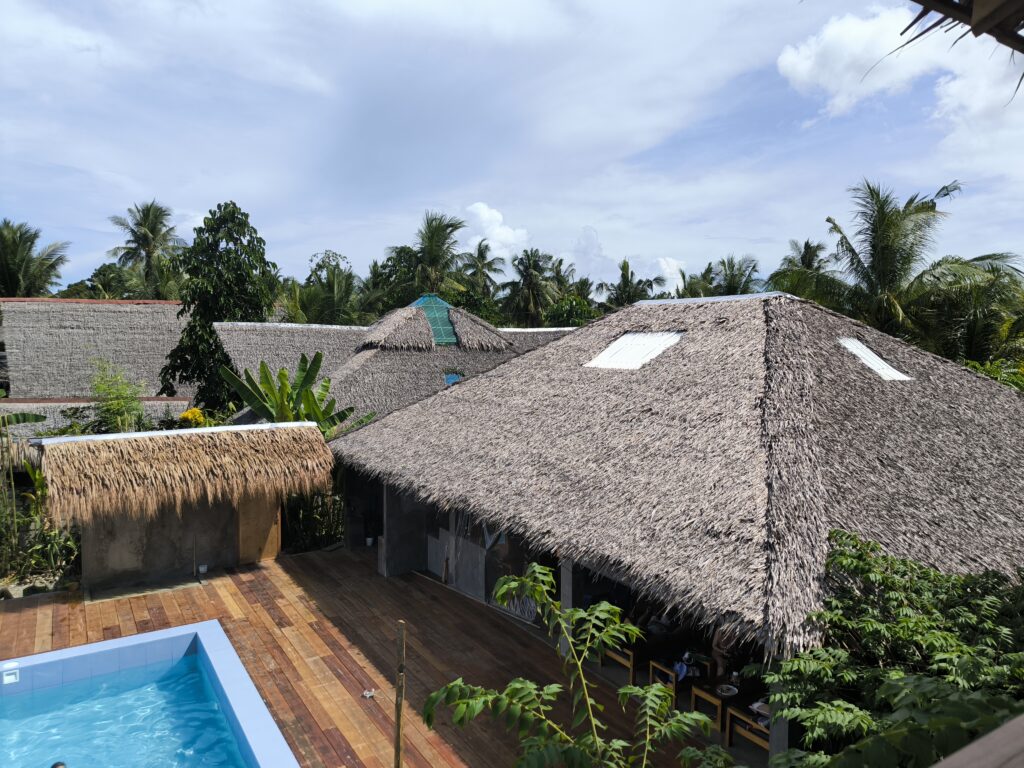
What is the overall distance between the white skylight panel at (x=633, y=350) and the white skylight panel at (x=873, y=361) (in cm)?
204

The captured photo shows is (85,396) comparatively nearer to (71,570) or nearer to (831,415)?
(71,570)

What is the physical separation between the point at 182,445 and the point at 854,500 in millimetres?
8073

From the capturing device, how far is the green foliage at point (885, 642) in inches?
147

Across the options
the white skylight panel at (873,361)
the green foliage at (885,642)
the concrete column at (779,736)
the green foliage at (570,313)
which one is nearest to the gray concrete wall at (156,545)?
the concrete column at (779,736)

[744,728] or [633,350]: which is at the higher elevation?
[633,350]

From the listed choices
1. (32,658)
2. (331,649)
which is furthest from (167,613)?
(331,649)

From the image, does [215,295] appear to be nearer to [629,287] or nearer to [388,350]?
[388,350]

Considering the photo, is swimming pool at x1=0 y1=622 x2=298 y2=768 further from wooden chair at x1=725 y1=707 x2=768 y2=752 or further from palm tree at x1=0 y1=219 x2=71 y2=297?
palm tree at x1=0 y1=219 x2=71 y2=297

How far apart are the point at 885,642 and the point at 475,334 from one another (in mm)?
12546

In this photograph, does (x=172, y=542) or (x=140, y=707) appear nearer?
(x=140, y=707)

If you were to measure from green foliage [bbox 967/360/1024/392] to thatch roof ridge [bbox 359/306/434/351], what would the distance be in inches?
405

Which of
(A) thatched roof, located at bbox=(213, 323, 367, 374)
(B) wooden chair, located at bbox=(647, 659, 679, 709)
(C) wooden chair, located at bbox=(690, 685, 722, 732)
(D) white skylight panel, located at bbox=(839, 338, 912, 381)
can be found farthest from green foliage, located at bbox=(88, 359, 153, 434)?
(D) white skylight panel, located at bbox=(839, 338, 912, 381)

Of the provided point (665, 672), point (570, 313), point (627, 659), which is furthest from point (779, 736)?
point (570, 313)

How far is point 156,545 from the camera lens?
9797 millimetres
